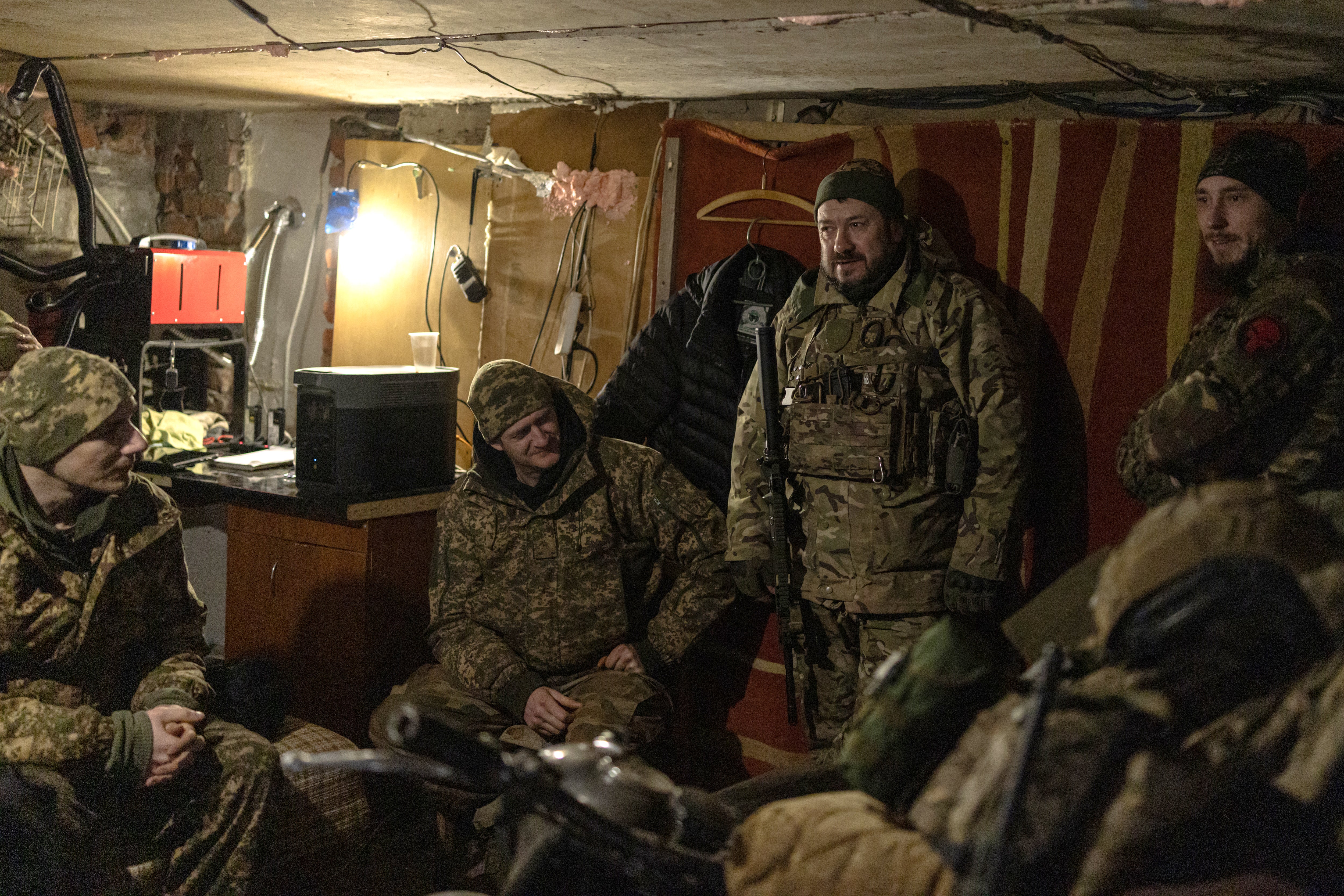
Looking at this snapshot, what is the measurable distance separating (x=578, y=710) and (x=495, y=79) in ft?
6.58

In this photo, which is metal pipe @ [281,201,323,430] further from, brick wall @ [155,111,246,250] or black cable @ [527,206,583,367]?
black cable @ [527,206,583,367]

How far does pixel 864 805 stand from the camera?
1.17 m

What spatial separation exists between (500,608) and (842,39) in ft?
5.41

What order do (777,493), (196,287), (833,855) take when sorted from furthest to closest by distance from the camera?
(196,287), (777,493), (833,855)

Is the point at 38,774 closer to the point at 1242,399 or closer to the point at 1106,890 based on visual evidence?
the point at 1106,890

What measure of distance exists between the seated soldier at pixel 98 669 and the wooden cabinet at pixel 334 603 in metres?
0.73

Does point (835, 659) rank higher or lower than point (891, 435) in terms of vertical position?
lower

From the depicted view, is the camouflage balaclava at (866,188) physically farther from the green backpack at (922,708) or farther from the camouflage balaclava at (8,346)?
the camouflage balaclava at (8,346)

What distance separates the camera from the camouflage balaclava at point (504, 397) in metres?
2.75

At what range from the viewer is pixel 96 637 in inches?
91.3

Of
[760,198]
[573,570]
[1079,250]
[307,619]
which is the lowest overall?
[307,619]

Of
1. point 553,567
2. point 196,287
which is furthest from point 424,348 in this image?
point 553,567

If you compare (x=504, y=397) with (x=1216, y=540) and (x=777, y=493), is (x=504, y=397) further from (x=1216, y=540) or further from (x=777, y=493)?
(x=1216, y=540)

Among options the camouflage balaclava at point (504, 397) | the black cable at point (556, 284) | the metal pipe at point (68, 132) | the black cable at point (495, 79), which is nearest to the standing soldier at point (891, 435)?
the camouflage balaclava at point (504, 397)
